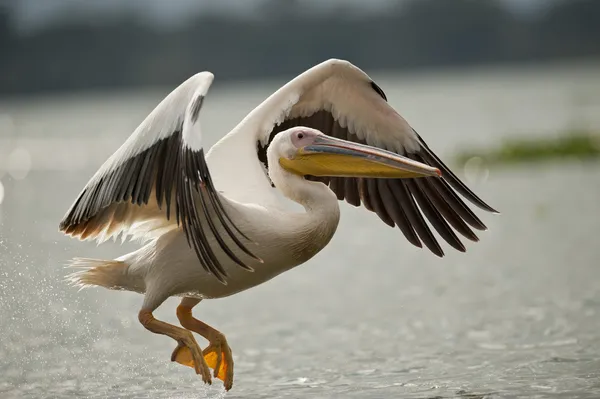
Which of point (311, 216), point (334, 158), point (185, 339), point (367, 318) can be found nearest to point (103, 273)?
point (185, 339)

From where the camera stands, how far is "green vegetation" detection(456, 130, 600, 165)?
66.8 feet

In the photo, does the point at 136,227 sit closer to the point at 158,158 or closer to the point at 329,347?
the point at 158,158

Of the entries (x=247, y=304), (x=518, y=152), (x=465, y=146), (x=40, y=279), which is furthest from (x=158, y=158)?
(x=465, y=146)

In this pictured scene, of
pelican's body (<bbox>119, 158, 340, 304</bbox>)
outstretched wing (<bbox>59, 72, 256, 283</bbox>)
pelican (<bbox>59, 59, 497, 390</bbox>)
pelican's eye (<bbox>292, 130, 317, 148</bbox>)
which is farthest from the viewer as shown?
pelican's eye (<bbox>292, 130, 317, 148</bbox>)

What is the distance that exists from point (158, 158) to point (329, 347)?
2.58m

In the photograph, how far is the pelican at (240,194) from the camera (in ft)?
19.3

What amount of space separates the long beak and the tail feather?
1.08 meters

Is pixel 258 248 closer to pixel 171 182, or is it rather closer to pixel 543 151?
pixel 171 182

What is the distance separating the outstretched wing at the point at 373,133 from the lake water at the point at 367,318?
86cm

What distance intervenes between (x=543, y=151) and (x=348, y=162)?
48.2ft

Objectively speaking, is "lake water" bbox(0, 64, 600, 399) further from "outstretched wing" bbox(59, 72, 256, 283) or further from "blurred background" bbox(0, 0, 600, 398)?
"outstretched wing" bbox(59, 72, 256, 283)

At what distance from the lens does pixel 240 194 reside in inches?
262

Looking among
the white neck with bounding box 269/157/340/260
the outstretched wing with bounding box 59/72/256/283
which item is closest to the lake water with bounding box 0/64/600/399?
the white neck with bounding box 269/157/340/260

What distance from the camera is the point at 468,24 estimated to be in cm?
9825
